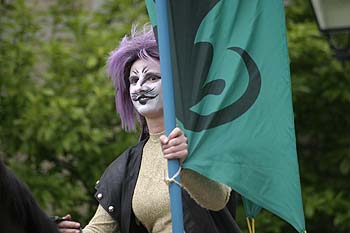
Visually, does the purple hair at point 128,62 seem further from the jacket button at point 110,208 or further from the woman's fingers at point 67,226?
the woman's fingers at point 67,226

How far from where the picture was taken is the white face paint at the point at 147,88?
15.2 ft

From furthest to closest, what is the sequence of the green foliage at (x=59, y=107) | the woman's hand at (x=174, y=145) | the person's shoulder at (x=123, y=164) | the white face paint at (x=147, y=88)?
1. the green foliage at (x=59, y=107)
2. the person's shoulder at (x=123, y=164)
3. the white face paint at (x=147, y=88)
4. the woman's hand at (x=174, y=145)

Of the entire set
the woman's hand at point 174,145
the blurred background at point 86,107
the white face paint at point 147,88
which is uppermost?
the white face paint at point 147,88

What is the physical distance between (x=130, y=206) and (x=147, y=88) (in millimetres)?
509

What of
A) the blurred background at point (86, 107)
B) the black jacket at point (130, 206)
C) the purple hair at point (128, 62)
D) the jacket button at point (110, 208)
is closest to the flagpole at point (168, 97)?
the black jacket at point (130, 206)

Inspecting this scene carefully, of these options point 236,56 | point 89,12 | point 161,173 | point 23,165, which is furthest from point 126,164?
point 89,12

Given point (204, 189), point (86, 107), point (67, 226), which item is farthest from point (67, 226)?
point (86, 107)

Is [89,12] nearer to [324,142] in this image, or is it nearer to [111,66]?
[324,142]

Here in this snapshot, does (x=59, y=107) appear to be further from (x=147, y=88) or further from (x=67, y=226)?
(x=67, y=226)

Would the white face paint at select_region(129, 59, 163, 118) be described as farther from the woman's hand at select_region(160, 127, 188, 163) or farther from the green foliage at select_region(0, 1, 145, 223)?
the green foliage at select_region(0, 1, 145, 223)

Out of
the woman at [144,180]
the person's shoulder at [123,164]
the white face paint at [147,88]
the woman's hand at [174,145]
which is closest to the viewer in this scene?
the woman's hand at [174,145]

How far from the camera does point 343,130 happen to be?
8.65 metres

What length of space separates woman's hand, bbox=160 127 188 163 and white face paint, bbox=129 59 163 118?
1.42ft

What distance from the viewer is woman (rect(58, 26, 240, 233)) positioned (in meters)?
4.46
